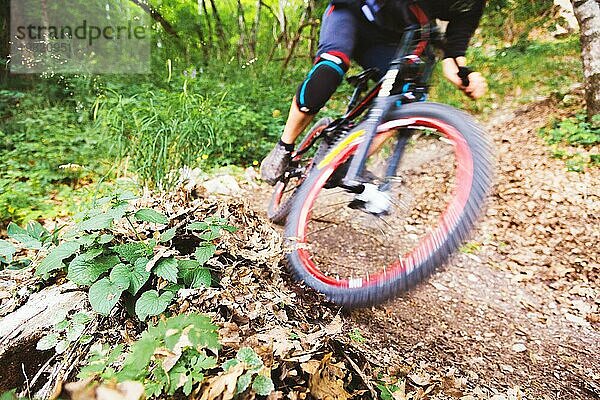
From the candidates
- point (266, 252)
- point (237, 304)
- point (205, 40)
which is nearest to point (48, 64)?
point (205, 40)

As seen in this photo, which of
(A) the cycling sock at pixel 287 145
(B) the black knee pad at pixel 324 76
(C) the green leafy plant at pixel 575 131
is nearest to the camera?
(B) the black knee pad at pixel 324 76

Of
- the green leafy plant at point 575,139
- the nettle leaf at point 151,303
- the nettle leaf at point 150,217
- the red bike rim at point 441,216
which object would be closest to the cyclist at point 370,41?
the red bike rim at point 441,216

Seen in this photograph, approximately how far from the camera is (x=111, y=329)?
48.4 inches

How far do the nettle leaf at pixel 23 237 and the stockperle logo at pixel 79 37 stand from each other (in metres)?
3.71

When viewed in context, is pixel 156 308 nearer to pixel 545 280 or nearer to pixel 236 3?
pixel 545 280

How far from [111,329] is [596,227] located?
3265mm

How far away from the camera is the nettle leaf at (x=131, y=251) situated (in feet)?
4.27

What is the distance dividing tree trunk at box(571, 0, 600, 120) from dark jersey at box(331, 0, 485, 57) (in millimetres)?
3072

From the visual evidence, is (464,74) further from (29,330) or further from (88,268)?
(29,330)

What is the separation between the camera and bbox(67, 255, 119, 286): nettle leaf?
1237 mm

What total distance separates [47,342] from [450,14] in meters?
2.01

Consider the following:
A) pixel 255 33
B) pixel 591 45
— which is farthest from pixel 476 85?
pixel 255 33

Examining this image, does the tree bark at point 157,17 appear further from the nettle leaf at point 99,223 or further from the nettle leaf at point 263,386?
the nettle leaf at point 263,386

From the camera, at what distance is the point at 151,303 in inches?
45.6
